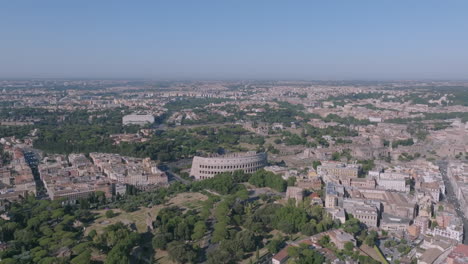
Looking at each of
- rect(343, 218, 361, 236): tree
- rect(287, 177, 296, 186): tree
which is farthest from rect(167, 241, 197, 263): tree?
rect(287, 177, 296, 186): tree

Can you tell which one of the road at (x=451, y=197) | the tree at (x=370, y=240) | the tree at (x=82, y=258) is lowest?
the road at (x=451, y=197)

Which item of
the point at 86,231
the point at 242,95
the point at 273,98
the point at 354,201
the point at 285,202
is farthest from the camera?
the point at 242,95

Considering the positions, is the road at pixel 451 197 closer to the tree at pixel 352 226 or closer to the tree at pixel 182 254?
the tree at pixel 352 226

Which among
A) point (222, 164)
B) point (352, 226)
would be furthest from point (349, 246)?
point (222, 164)

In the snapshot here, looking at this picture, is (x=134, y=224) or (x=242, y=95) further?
(x=242, y=95)

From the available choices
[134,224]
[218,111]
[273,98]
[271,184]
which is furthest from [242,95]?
[134,224]

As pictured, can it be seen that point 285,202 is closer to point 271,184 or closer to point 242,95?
point 271,184

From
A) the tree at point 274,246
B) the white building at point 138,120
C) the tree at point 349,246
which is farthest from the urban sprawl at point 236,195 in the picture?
the white building at point 138,120

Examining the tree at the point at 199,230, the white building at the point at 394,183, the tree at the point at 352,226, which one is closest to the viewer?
the tree at the point at 199,230
